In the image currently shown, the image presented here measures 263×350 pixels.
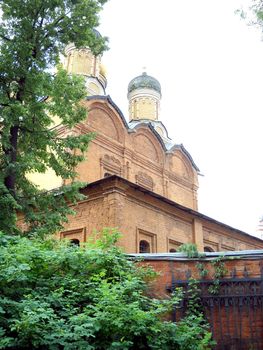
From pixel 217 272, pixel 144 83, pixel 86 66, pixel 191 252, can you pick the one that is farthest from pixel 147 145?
pixel 217 272

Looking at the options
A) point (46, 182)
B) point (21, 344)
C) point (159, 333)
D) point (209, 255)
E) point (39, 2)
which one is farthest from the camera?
point (46, 182)

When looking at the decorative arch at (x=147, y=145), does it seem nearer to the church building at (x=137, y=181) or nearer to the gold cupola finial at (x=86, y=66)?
the church building at (x=137, y=181)

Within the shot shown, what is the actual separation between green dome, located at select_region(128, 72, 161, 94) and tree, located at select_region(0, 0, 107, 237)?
47.0 feet

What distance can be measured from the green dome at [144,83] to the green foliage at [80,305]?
19.7 meters

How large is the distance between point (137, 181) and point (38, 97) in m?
8.57

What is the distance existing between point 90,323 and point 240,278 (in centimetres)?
245

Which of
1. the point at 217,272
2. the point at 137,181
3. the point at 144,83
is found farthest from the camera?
the point at 144,83

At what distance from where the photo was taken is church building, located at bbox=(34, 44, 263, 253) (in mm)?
12719

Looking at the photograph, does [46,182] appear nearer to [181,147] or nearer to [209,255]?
[181,147]

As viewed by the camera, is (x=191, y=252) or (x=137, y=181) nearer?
(x=191, y=252)

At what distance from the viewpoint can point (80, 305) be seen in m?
5.05

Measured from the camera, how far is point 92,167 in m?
15.8

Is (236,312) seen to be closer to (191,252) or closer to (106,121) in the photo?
(191,252)

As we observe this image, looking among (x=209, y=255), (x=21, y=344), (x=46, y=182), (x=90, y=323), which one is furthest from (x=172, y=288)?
(x=46, y=182)
